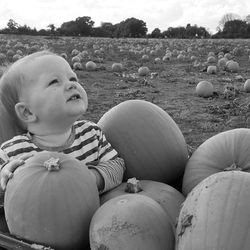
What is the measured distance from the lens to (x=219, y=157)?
2574mm

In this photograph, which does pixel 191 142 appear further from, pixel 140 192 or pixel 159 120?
pixel 140 192

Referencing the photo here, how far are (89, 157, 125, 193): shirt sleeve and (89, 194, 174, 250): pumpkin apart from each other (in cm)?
49

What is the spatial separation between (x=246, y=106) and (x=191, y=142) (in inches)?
87.8

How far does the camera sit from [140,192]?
2428mm

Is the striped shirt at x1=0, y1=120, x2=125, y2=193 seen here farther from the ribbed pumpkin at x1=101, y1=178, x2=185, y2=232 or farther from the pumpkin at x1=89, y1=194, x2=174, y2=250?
the pumpkin at x1=89, y1=194, x2=174, y2=250

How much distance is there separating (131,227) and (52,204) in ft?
1.28

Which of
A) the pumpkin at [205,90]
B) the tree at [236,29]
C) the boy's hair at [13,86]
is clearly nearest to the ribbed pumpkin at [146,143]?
the boy's hair at [13,86]

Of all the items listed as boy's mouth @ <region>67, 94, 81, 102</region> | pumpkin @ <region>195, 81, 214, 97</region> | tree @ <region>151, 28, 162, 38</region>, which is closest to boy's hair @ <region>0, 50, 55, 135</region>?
boy's mouth @ <region>67, 94, 81, 102</region>

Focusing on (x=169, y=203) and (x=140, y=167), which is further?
(x=140, y=167)

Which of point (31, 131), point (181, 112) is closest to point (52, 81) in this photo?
point (31, 131)

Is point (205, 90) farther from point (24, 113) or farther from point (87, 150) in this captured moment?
point (24, 113)

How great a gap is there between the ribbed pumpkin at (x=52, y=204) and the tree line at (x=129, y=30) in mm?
48454

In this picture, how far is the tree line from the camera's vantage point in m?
51.3

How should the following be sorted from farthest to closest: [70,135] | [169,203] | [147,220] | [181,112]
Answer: [181,112] → [70,135] → [169,203] → [147,220]
